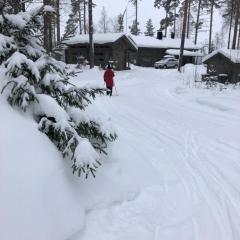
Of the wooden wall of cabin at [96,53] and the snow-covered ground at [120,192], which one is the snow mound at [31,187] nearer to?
the snow-covered ground at [120,192]

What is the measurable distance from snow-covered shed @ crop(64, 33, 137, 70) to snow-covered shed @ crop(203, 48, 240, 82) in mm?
10499

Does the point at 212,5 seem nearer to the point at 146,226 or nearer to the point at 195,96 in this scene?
the point at 195,96

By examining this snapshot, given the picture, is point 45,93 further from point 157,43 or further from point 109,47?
point 157,43

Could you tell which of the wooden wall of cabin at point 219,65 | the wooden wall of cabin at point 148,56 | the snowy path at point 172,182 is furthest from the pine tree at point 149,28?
the snowy path at point 172,182

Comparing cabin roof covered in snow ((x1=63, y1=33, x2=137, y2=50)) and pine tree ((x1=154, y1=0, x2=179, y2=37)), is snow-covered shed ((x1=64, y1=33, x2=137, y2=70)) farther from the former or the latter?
pine tree ((x1=154, y1=0, x2=179, y2=37))

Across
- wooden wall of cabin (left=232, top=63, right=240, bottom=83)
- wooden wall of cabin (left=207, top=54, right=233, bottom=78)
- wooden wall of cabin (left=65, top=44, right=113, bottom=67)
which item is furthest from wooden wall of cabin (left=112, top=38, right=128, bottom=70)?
wooden wall of cabin (left=232, top=63, right=240, bottom=83)

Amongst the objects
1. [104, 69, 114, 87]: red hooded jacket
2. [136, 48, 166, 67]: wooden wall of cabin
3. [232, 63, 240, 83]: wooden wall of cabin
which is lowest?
[136, 48, 166, 67]: wooden wall of cabin

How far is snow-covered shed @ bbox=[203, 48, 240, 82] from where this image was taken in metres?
26.0

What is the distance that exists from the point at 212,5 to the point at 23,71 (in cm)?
5148

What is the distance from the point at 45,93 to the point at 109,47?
103ft

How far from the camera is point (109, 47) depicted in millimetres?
36906

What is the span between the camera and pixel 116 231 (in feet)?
15.7

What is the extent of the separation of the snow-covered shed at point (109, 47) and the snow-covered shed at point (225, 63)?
34.4ft

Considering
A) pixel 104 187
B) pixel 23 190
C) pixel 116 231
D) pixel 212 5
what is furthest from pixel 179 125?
pixel 212 5
